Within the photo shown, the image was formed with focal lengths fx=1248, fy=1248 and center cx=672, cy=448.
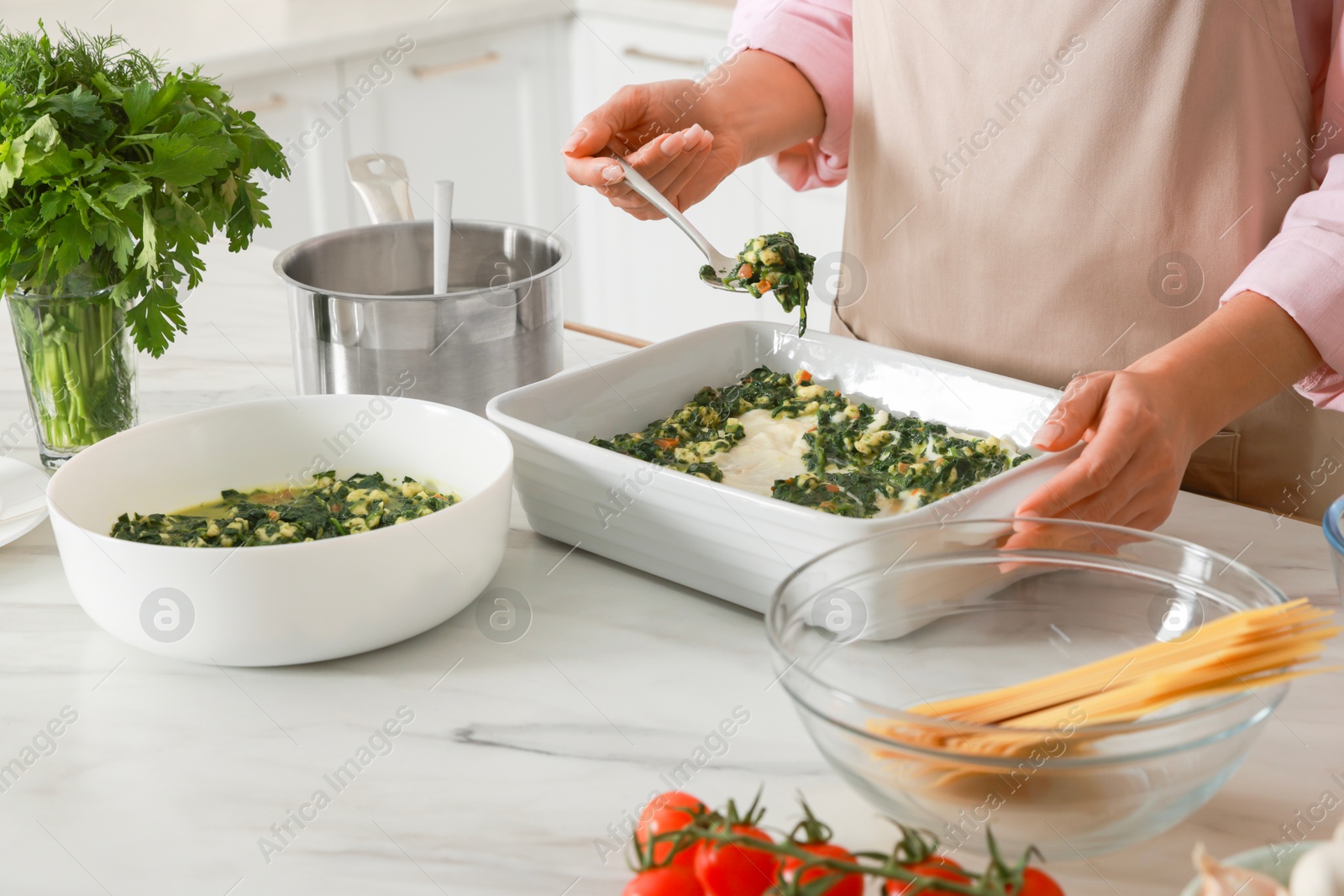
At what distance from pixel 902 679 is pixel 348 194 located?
9.07 ft

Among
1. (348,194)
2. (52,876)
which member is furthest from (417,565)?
(348,194)

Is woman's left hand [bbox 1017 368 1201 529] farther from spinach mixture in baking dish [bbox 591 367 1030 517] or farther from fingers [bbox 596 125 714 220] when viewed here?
fingers [bbox 596 125 714 220]

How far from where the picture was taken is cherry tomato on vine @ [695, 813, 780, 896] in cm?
57

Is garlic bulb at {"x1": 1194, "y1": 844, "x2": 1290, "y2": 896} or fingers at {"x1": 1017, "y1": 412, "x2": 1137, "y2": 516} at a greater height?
garlic bulb at {"x1": 1194, "y1": 844, "x2": 1290, "y2": 896}

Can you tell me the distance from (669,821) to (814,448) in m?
0.58

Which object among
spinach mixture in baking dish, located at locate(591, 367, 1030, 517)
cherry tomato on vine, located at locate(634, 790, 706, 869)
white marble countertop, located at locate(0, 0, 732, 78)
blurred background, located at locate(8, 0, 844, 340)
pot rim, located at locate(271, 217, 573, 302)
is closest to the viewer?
cherry tomato on vine, located at locate(634, 790, 706, 869)

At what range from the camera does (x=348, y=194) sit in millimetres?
3277

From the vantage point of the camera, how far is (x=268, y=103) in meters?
2.93

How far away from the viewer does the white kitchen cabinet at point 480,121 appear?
3.24 meters

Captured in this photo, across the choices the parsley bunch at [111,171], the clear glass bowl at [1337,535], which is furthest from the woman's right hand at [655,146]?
the clear glass bowl at [1337,535]

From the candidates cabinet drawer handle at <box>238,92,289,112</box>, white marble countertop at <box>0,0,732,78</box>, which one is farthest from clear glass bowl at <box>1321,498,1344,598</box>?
cabinet drawer handle at <box>238,92,289,112</box>

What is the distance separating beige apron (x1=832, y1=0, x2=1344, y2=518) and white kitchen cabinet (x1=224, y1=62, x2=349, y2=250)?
70.9 inches

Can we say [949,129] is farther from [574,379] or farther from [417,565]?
[417,565]

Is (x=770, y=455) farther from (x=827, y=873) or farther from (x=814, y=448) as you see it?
(x=827, y=873)
